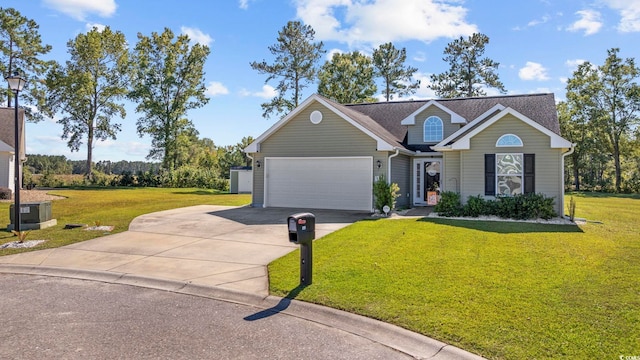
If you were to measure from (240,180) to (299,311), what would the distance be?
25.1m

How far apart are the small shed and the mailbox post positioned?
927 inches

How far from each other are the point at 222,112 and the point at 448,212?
2446 cm

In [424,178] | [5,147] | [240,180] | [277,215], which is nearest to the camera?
[277,215]

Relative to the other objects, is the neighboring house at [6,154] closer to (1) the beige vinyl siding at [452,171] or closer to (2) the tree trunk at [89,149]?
(2) the tree trunk at [89,149]

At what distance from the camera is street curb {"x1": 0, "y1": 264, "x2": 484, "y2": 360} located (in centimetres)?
382

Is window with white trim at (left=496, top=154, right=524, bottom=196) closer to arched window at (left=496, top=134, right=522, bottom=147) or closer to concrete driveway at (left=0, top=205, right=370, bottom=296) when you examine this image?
arched window at (left=496, top=134, right=522, bottom=147)

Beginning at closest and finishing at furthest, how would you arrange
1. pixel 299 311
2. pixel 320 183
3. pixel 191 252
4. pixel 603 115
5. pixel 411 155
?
pixel 299 311 → pixel 191 252 → pixel 320 183 → pixel 411 155 → pixel 603 115

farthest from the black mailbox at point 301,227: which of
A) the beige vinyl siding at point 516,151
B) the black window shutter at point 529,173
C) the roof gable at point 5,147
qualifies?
the roof gable at point 5,147

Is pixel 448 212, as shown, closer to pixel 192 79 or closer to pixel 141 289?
pixel 141 289

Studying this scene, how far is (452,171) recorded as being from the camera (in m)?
15.3

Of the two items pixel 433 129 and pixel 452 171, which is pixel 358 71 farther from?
pixel 452 171

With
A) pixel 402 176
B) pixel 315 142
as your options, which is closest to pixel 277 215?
pixel 315 142

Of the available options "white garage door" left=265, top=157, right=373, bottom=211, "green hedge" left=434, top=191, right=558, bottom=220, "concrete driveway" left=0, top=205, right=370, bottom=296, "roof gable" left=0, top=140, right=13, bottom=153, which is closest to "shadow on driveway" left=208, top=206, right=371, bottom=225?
"concrete driveway" left=0, top=205, right=370, bottom=296

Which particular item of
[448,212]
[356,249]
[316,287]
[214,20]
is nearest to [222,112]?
[214,20]
